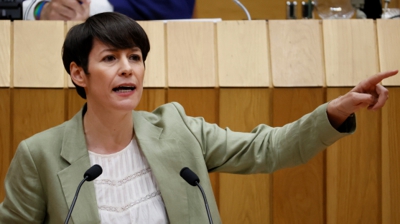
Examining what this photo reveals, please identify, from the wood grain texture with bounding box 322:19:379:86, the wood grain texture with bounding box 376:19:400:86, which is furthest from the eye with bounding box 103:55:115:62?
the wood grain texture with bounding box 376:19:400:86

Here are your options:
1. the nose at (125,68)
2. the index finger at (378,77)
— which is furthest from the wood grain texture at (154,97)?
the index finger at (378,77)

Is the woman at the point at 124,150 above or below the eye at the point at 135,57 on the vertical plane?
below

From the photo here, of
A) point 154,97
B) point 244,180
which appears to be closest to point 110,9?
point 154,97

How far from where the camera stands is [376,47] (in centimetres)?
248

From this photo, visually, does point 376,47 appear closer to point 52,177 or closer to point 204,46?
point 204,46

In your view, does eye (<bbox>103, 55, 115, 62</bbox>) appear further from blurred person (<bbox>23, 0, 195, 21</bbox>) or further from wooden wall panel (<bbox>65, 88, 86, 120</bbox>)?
blurred person (<bbox>23, 0, 195, 21</bbox>)

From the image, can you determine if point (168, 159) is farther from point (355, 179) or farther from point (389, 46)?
point (389, 46)

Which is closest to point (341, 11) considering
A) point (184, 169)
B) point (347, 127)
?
point (347, 127)

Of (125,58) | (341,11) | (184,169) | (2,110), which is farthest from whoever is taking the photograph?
(341,11)

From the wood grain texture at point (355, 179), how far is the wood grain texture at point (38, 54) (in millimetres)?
1061

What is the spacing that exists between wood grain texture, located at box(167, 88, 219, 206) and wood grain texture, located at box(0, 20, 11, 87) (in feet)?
2.05

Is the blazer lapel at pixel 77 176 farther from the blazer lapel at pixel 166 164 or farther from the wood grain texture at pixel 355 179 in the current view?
the wood grain texture at pixel 355 179

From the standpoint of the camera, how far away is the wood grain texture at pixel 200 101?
243 cm

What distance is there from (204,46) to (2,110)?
81 cm
